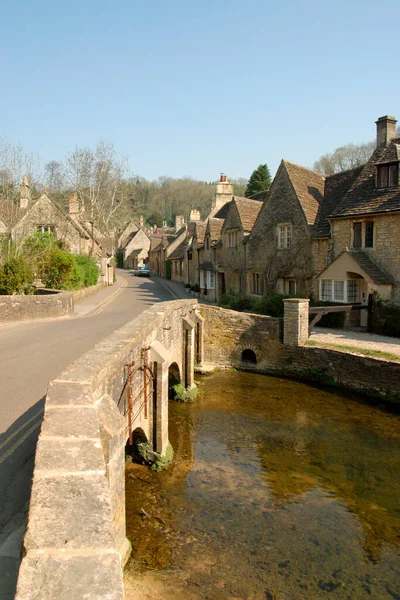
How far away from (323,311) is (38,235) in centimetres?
2272

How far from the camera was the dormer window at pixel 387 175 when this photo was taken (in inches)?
862

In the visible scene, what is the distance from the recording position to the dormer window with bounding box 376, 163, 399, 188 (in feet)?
71.9

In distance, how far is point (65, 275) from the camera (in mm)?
30609

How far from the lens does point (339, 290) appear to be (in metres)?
23.5

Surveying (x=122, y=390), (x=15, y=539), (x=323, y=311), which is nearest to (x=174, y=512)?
(x=122, y=390)

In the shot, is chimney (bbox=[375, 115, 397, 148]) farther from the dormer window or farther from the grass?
the grass

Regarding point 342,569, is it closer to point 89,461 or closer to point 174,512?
point 174,512

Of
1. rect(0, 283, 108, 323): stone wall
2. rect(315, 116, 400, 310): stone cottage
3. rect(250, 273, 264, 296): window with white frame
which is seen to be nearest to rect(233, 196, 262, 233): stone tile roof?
rect(250, 273, 264, 296): window with white frame

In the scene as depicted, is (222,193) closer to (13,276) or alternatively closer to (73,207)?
(73,207)

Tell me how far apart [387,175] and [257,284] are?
10554 mm

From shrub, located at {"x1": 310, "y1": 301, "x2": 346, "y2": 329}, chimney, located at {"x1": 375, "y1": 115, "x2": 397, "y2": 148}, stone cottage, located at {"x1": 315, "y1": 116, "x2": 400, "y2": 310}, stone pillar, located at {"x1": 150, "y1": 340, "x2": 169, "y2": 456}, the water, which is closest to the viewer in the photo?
the water

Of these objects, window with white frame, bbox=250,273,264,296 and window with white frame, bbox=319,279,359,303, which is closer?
window with white frame, bbox=319,279,359,303

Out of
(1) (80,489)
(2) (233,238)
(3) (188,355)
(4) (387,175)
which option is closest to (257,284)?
(2) (233,238)

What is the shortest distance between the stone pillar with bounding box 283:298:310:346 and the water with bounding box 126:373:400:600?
4663 mm
